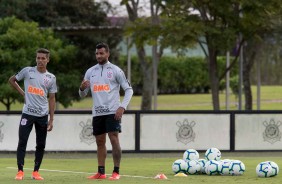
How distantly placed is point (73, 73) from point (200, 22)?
7.68 meters

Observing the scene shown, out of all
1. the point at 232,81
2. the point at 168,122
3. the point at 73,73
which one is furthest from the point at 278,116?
the point at 232,81

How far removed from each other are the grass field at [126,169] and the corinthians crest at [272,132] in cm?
46

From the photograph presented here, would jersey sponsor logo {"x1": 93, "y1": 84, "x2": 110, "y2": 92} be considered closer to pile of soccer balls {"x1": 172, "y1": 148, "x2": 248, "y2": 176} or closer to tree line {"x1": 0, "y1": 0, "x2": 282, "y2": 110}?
pile of soccer balls {"x1": 172, "y1": 148, "x2": 248, "y2": 176}

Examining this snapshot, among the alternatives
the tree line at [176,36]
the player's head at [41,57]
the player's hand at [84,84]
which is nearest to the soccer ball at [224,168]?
the player's hand at [84,84]

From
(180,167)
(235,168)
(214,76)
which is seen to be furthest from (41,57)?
(214,76)

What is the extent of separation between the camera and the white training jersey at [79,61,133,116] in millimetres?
13023

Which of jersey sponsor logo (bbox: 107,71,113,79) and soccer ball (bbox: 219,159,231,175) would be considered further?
soccer ball (bbox: 219,159,231,175)

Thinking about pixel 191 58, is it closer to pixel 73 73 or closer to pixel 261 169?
pixel 73 73

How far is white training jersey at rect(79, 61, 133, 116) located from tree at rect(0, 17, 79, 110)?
70.3 ft

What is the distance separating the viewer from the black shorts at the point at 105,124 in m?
13.0

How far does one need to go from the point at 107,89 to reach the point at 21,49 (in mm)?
22895

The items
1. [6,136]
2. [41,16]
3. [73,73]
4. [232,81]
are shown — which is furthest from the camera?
[232,81]

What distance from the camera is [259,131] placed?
2389 centimetres

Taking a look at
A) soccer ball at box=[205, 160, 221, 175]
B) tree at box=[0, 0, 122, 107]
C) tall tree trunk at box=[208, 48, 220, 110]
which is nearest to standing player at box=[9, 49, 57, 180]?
soccer ball at box=[205, 160, 221, 175]
